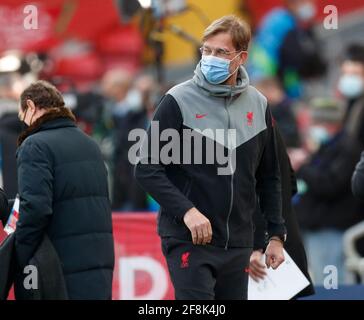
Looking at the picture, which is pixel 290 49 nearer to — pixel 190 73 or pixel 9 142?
pixel 190 73

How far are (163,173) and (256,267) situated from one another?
1.17m

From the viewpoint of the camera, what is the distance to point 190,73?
19250mm

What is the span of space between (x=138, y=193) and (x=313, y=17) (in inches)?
171

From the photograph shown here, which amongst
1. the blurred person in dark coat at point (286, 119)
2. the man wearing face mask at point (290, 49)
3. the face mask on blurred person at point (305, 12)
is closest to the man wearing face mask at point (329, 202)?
the blurred person in dark coat at point (286, 119)

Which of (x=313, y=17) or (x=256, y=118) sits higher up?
(x=313, y=17)

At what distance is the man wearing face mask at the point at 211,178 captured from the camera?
7.63 metres

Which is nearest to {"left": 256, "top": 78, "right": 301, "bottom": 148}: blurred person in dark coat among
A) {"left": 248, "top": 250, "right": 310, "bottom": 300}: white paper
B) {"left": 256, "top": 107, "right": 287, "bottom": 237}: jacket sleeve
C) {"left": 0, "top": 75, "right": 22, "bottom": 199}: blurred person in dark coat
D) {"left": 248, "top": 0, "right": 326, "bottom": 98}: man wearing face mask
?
{"left": 248, "top": 0, "right": 326, "bottom": 98}: man wearing face mask

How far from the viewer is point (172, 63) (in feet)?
62.8

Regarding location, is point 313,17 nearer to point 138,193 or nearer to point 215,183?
point 138,193

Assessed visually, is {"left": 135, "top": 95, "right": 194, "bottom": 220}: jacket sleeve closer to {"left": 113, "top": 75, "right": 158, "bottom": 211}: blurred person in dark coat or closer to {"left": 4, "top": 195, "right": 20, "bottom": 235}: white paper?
{"left": 4, "top": 195, "right": 20, "bottom": 235}: white paper

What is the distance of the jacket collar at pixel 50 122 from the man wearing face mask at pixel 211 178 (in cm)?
86

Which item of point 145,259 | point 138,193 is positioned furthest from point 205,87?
point 138,193

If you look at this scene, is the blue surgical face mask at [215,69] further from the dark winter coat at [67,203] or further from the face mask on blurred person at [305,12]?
the face mask on blurred person at [305,12]

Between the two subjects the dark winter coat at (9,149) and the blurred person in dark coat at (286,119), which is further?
the blurred person in dark coat at (286,119)
